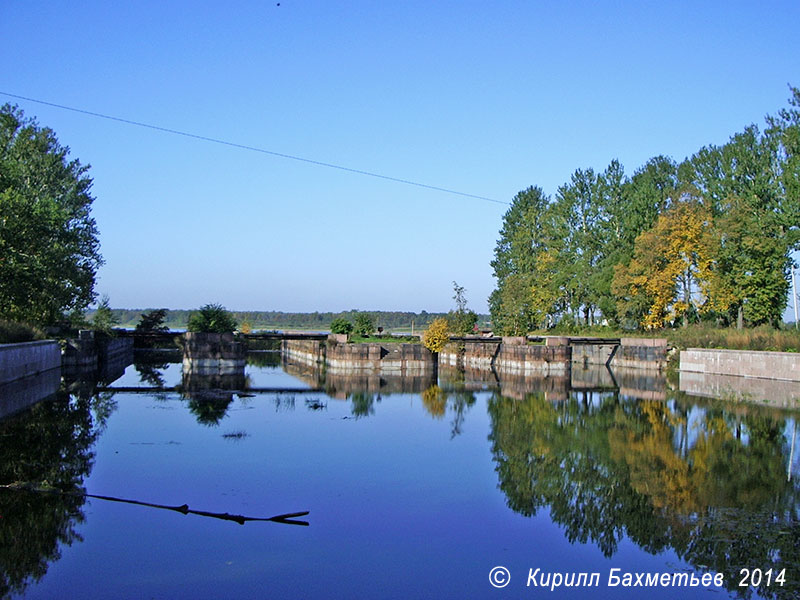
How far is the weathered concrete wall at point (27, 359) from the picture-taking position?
1046 inches

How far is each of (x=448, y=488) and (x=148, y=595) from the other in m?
6.70

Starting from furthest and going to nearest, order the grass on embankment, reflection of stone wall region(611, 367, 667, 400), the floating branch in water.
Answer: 1. the grass on embankment
2. reflection of stone wall region(611, 367, 667, 400)
3. the floating branch in water

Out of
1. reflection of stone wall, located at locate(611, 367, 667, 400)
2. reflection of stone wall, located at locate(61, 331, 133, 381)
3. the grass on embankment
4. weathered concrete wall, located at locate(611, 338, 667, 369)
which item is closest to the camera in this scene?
reflection of stone wall, located at locate(611, 367, 667, 400)

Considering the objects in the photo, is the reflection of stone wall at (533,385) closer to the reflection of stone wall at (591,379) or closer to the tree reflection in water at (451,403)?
the reflection of stone wall at (591,379)

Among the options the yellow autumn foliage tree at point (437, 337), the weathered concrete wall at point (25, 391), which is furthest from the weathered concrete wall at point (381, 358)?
the weathered concrete wall at point (25, 391)

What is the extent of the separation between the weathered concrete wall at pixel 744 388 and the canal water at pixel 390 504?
157 inches

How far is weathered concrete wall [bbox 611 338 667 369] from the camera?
45.8 m

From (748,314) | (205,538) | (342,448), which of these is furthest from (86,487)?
(748,314)

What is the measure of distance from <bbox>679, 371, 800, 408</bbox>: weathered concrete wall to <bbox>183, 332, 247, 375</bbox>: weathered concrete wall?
2372 cm

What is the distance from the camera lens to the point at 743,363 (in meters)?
38.1

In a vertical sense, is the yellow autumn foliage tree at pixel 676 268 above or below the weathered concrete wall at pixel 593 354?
above

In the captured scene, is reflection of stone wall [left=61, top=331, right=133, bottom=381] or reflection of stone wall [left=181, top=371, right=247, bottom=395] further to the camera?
reflection of stone wall [left=61, top=331, right=133, bottom=381]

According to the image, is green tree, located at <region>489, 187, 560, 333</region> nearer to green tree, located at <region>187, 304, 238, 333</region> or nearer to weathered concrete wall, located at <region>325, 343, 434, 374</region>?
weathered concrete wall, located at <region>325, 343, 434, 374</region>

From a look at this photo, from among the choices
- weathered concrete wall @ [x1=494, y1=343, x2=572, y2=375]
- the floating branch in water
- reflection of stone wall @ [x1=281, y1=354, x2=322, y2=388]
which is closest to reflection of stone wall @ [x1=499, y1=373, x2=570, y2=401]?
weathered concrete wall @ [x1=494, y1=343, x2=572, y2=375]
